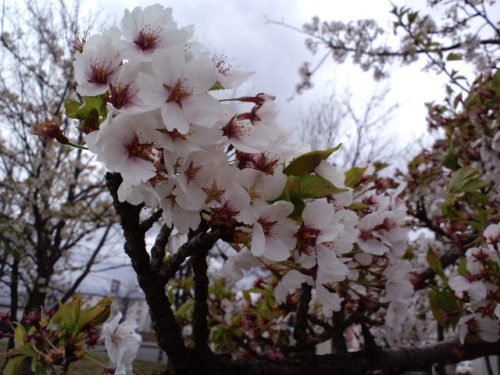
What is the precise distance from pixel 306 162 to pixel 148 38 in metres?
0.33

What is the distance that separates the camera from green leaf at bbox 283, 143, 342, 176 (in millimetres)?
692

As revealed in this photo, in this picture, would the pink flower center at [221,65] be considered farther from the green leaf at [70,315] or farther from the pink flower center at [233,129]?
the green leaf at [70,315]

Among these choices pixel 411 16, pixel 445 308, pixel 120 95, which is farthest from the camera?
pixel 411 16

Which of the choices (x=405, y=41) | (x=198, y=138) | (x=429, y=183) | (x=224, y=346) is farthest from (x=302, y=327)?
(x=405, y=41)

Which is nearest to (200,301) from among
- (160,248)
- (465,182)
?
(160,248)

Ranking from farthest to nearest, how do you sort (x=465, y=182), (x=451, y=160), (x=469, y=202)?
(x=451, y=160) < (x=469, y=202) < (x=465, y=182)

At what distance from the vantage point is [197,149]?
22.7 inches

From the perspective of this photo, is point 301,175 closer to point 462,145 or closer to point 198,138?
point 198,138

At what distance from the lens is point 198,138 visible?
0.59m

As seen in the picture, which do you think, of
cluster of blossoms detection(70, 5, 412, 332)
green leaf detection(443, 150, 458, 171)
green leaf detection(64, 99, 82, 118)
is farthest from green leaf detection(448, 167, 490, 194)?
green leaf detection(64, 99, 82, 118)

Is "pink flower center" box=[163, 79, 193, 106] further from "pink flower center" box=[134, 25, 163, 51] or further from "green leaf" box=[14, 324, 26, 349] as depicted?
"green leaf" box=[14, 324, 26, 349]

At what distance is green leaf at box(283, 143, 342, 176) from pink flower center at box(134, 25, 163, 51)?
0.99 ft

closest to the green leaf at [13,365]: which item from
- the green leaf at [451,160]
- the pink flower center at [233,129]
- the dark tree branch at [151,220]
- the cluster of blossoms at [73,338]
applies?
the cluster of blossoms at [73,338]

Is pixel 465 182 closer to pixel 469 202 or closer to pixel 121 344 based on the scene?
pixel 469 202
